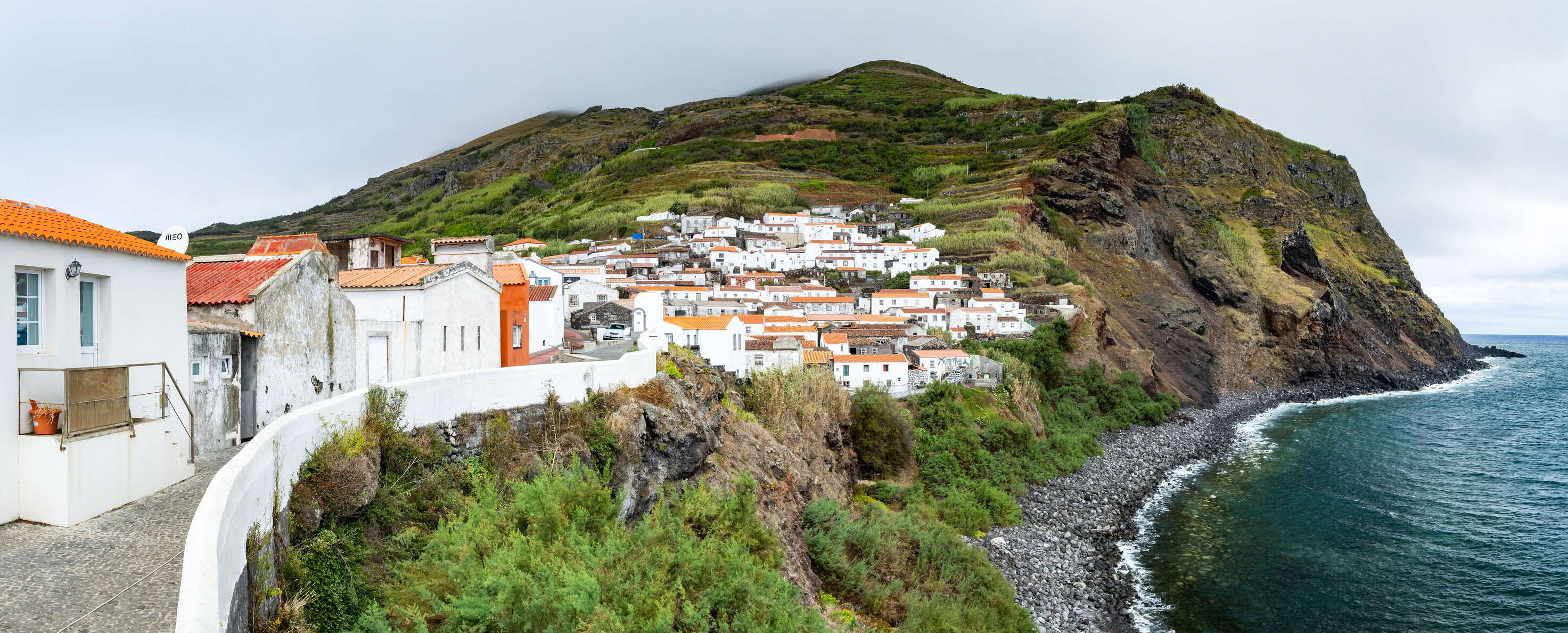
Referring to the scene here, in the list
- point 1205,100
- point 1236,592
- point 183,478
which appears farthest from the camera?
point 1205,100

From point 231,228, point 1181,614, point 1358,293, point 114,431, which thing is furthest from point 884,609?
point 231,228

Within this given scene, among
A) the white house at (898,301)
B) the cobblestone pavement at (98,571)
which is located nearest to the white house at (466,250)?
the cobblestone pavement at (98,571)

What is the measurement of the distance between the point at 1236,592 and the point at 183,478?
27452mm

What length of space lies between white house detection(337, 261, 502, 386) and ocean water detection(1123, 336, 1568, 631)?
1973cm

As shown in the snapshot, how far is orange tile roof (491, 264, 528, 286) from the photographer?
64.2ft

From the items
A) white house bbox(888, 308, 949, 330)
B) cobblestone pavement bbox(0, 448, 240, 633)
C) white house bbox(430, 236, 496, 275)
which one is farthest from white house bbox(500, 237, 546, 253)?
cobblestone pavement bbox(0, 448, 240, 633)

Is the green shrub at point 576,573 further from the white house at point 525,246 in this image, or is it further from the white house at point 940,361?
the white house at point 525,246

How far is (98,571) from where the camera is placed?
612 cm

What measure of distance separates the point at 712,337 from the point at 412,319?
21.7 metres

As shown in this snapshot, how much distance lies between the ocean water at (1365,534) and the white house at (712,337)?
1812cm

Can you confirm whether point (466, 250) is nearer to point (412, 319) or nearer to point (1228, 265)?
point (412, 319)

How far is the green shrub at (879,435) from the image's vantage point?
32.2 meters

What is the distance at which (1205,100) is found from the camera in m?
113

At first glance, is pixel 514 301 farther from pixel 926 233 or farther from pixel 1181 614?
pixel 926 233
